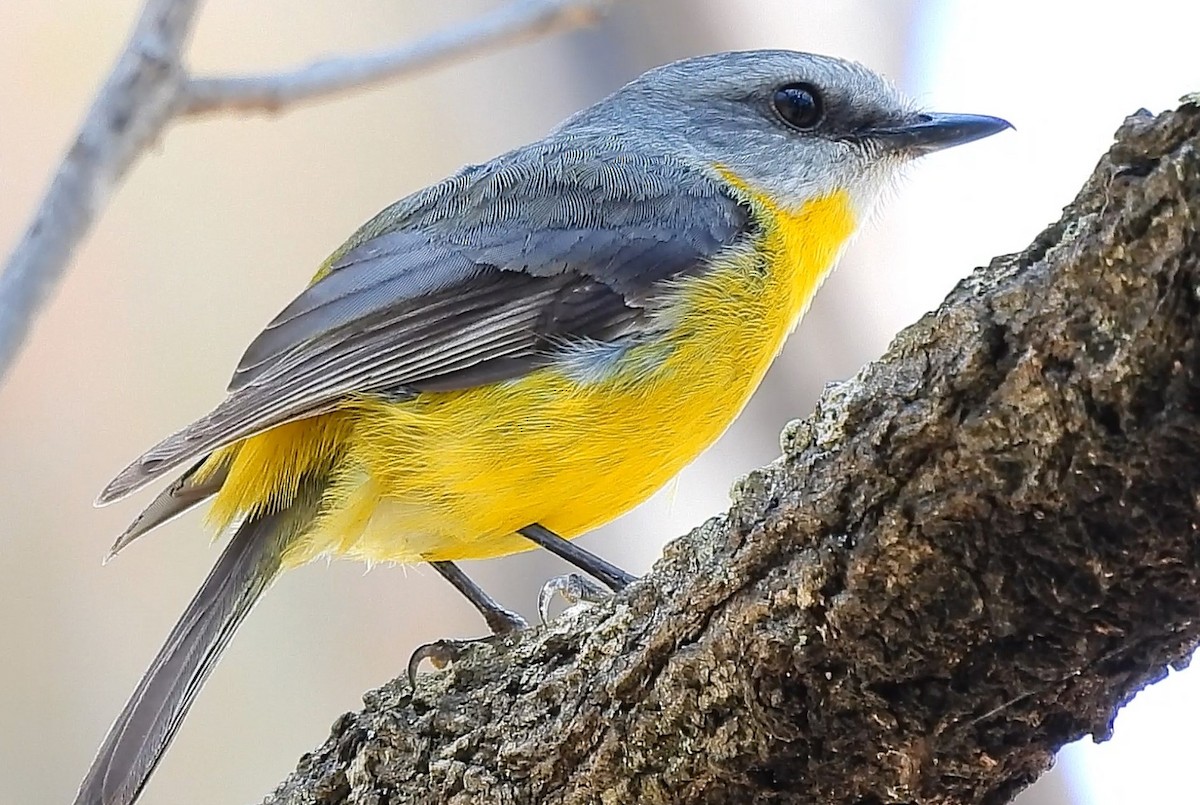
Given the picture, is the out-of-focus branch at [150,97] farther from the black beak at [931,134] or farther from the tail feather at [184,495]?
the black beak at [931,134]

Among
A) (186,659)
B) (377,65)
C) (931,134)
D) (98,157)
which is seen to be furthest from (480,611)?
(931,134)

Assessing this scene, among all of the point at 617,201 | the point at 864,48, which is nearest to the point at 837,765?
the point at 617,201

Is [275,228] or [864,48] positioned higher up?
[275,228]

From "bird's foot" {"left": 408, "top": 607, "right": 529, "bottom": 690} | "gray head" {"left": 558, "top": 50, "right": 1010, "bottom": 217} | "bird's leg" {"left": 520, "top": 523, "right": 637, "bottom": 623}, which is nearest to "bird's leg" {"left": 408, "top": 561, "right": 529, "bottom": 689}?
"bird's foot" {"left": 408, "top": 607, "right": 529, "bottom": 690}

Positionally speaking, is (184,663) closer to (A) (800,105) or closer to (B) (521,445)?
(B) (521,445)

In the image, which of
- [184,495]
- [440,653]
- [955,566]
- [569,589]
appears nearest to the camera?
[955,566]

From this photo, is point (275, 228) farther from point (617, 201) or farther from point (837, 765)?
point (837, 765)

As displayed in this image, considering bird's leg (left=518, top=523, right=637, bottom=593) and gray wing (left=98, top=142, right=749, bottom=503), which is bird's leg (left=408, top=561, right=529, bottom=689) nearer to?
bird's leg (left=518, top=523, right=637, bottom=593)
